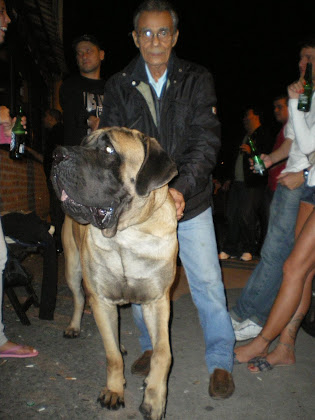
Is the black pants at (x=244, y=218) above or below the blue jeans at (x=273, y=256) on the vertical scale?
below

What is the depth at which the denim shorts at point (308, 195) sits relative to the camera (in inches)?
123

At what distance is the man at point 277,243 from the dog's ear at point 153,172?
133cm

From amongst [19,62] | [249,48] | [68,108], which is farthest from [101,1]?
[68,108]

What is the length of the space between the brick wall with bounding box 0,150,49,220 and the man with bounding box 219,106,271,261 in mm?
4009

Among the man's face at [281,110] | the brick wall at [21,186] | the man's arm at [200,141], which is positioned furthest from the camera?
the brick wall at [21,186]

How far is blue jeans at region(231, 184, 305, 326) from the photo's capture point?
3.39 m

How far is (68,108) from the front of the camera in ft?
15.3

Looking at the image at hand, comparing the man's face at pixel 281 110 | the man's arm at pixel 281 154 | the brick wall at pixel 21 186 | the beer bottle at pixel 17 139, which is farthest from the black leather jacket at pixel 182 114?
the brick wall at pixel 21 186

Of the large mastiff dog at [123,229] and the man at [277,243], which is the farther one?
the man at [277,243]

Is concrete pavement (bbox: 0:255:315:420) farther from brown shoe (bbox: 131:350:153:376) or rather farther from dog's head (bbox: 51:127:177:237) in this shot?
dog's head (bbox: 51:127:177:237)

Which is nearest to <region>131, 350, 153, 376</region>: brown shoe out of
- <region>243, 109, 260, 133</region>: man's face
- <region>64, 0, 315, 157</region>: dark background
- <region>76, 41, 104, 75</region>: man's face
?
<region>76, 41, 104, 75</region>: man's face

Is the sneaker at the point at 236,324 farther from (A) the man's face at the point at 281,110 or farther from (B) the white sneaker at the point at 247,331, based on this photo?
(A) the man's face at the point at 281,110

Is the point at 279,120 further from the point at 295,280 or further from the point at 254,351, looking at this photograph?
the point at 254,351

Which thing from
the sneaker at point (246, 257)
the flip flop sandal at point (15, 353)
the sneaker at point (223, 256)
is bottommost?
the sneaker at point (223, 256)
